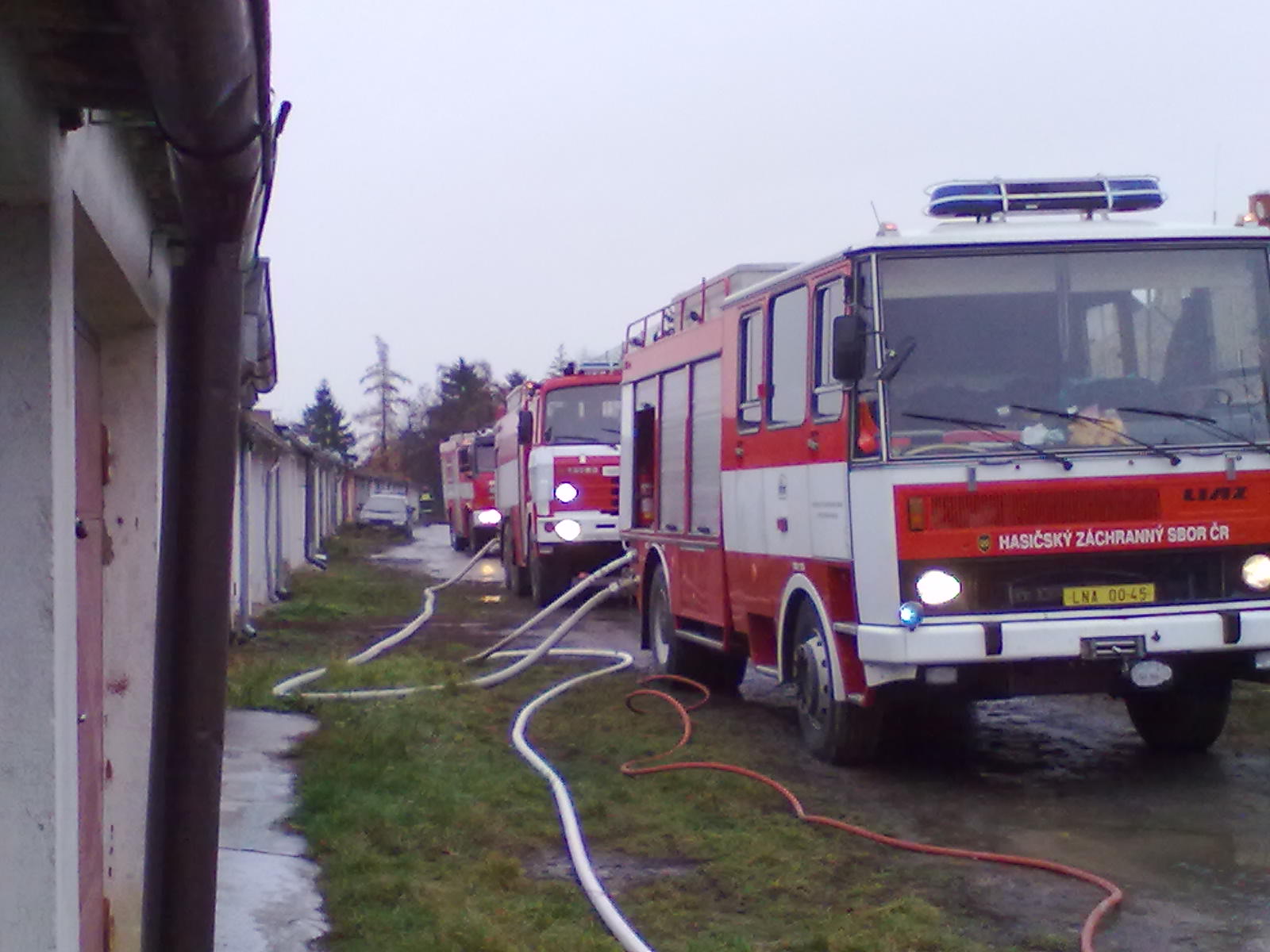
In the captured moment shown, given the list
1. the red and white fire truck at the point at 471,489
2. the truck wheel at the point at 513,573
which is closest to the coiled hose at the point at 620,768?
the truck wheel at the point at 513,573

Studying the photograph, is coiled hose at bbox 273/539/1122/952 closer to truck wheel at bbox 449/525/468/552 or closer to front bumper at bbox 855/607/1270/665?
front bumper at bbox 855/607/1270/665

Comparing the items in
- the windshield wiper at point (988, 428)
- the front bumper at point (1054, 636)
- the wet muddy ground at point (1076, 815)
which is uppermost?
the windshield wiper at point (988, 428)

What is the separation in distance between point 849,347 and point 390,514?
51.2m

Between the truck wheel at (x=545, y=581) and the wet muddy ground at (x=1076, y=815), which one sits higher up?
the truck wheel at (x=545, y=581)

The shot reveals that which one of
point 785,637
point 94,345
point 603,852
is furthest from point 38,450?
point 785,637

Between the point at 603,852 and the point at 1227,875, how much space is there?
266 centimetres

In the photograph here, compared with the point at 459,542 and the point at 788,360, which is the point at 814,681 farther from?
the point at 459,542

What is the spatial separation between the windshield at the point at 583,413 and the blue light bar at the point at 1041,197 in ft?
40.5

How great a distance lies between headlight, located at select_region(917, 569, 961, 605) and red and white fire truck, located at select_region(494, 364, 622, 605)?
1284 centimetres

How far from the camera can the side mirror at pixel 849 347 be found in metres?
8.25

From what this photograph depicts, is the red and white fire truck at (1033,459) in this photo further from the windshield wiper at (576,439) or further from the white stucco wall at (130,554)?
the windshield wiper at (576,439)

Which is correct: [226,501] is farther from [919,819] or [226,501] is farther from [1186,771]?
[1186,771]

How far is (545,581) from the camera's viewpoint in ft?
69.9

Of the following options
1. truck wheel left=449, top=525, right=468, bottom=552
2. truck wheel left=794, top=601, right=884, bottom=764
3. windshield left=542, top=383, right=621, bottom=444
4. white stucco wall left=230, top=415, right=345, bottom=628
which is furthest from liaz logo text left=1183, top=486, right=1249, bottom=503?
truck wheel left=449, top=525, right=468, bottom=552
